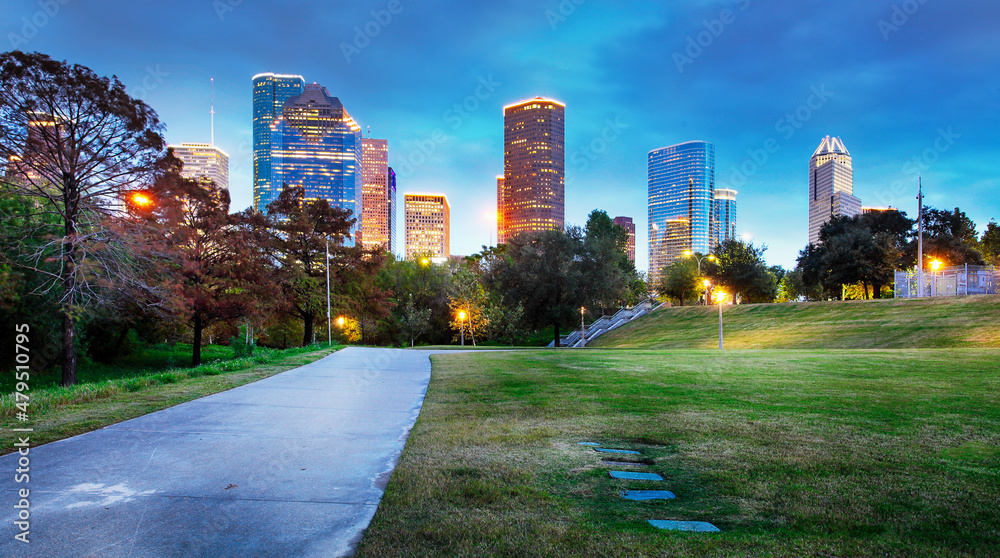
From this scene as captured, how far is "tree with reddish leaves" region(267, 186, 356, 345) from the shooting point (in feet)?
108

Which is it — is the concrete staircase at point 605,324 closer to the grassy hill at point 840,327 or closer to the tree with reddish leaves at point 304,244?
the grassy hill at point 840,327

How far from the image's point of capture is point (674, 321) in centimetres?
4241

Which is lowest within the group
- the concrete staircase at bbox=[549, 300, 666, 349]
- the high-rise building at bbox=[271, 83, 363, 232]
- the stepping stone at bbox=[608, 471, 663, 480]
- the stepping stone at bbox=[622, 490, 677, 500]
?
the concrete staircase at bbox=[549, 300, 666, 349]

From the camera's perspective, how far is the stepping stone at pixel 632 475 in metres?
3.88

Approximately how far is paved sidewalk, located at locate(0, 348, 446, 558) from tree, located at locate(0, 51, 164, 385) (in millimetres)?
12109

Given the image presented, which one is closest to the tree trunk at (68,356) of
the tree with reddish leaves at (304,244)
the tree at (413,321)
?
the tree with reddish leaves at (304,244)

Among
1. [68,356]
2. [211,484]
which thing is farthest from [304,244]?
[211,484]

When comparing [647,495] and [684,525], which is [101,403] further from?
[684,525]

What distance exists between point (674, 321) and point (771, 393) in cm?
3636

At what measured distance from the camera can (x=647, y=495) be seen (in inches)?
138

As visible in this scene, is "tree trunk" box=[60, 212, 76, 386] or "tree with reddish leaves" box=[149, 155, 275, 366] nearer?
"tree trunk" box=[60, 212, 76, 386]

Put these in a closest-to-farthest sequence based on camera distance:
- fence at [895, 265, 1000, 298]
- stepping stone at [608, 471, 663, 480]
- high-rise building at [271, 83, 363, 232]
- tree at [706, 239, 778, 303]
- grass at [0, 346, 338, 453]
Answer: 1. stepping stone at [608, 471, 663, 480]
2. grass at [0, 346, 338, 453]
3. fence at [895, 265, 1000, 298]
4. tree at [706, 239, 778, 303]
5. high-rise building at [271, 83, 363, 232]

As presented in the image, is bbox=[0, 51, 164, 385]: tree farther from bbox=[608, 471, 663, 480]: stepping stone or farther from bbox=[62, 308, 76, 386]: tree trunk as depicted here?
bbox=[608, 471, 663, 480]: stepping stone

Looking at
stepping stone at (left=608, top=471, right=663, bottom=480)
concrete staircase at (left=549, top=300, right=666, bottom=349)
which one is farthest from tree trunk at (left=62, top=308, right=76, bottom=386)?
concrete staircase at (left=549, top=300, right=666, bottom=349)
